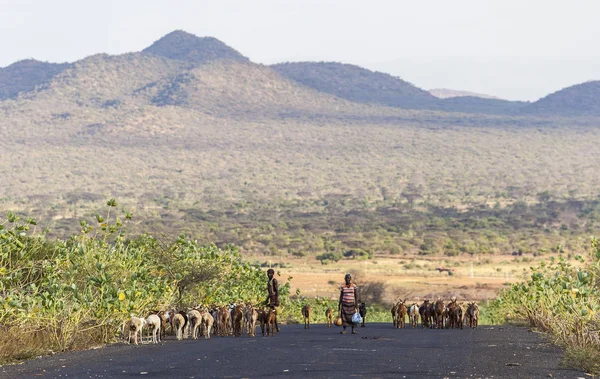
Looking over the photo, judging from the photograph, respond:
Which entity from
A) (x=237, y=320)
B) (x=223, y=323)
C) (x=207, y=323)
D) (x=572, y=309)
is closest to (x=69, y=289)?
(x=207, y=323)

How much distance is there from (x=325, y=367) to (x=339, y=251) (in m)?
73.5

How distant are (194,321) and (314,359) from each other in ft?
23.8

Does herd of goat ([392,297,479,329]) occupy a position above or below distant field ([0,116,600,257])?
above

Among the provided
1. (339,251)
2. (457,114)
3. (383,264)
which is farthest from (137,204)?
(457,114)

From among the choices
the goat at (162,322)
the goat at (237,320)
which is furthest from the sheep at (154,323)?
the goat at (237,320)

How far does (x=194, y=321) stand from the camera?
2342cm

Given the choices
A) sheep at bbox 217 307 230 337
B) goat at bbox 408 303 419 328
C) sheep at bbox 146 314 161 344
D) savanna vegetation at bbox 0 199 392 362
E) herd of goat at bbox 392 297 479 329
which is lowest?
goat at bbox 408 303 419 328

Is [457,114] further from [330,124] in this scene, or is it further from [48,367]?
[48,367]

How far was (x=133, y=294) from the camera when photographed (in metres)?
21.5

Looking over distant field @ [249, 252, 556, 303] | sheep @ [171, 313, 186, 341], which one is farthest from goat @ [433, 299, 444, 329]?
distant field @ [249, 252, 556, 303]

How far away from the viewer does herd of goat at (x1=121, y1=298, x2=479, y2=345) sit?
70.9 feet

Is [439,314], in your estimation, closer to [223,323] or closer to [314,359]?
[223,323]

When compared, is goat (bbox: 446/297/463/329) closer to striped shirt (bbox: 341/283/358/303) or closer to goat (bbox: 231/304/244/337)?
striped shirt (bbox: 341/283/358/303)

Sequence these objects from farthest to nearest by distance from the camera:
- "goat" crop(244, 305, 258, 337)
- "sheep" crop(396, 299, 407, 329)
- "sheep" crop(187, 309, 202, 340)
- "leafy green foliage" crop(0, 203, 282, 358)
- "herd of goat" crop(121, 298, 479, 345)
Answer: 1. "sheep" crop(396, 299, 407, 329)
2. "goat" crop(244, 305, 258, 337)
3. "sheep" crop(187, 309, 202, 340)
4. "herd of goat" crop(121, 298, 479, 345)
5. "leafy green foliage" crop(0, 203, 282, 358)
